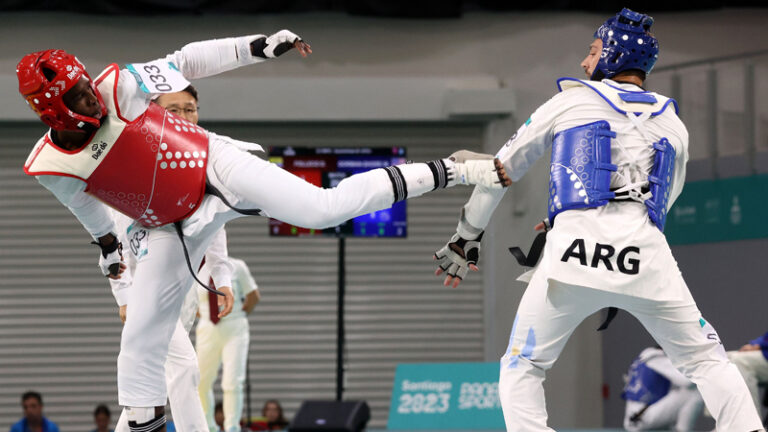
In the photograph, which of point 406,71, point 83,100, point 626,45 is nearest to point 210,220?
point 83,100

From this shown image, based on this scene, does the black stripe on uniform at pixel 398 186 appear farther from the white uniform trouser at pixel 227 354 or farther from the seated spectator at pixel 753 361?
the seated spectator at pixel 753 361

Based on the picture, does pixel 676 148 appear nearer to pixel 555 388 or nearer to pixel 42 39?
pixel 555 388

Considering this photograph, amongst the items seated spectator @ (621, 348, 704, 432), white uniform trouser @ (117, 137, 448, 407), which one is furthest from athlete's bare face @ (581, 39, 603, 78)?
seated spectator @ (621, 348, 704, 432)

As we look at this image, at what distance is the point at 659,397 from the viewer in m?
9.09

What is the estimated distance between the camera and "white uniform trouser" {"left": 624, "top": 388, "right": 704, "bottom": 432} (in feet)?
28.5

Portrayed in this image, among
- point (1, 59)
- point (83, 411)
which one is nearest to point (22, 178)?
point (1, 59)

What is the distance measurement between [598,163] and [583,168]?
0.06m

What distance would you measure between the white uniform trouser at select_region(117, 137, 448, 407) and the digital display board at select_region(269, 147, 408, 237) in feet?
16.2

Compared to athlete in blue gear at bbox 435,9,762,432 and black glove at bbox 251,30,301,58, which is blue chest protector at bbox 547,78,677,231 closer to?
athlete in blue gear at bbox 435,9,762,432

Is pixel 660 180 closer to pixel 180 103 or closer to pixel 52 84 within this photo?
pixel 52 84

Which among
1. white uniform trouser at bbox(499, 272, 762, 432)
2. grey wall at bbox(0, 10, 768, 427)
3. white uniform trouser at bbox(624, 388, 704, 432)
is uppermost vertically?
grey wall at bbox(0, 10, 768, 427)

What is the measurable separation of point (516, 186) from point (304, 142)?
9.26 ft

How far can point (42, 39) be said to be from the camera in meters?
12.2

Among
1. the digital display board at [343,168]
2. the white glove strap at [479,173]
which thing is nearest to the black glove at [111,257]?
the white glove strap at [479,173]
